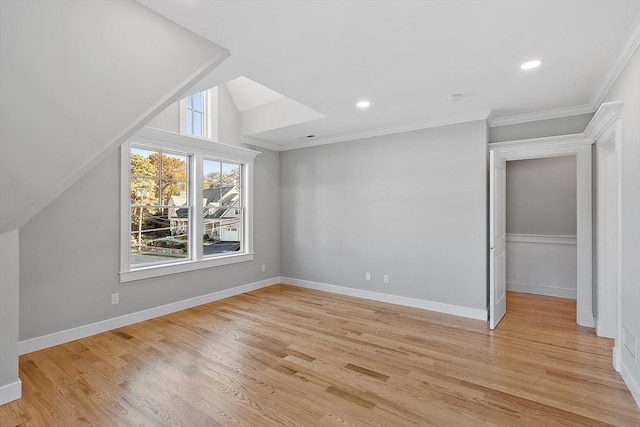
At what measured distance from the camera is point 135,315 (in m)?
3.65

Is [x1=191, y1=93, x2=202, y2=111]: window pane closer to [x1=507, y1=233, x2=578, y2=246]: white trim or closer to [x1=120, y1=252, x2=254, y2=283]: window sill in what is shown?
[x1=120, y1=252, x2=254, y2=283]: window sill

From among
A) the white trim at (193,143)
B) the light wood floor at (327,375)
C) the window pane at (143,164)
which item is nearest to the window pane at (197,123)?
the white trim at (193,143)

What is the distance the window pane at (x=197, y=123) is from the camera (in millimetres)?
4391

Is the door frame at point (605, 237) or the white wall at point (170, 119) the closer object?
the door frame at point (605, 237)

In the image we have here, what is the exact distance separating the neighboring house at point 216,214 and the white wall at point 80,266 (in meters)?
0.73

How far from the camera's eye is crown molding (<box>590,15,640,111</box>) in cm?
207

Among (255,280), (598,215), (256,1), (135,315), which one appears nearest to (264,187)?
(255,280)

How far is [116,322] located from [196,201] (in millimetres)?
1760

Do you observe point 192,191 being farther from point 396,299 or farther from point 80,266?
point 396,299

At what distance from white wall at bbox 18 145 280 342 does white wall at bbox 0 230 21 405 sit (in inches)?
33.0

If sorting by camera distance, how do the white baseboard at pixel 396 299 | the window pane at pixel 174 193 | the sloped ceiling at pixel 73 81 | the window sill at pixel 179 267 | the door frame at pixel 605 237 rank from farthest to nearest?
1. the window pane at pixel 174 193
2. the white baseboard at pixel 396 299
3. the window sill at pixel 179 267
4. the door frame at pixel 605 237
5. the sloped ceiling at pixel 73 81

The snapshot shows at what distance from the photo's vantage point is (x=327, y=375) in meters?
2.49

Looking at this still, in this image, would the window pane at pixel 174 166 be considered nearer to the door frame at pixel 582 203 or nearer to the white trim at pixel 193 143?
the white trim at pixel 193 143

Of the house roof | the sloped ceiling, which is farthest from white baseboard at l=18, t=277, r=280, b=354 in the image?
the sloped ceiling
